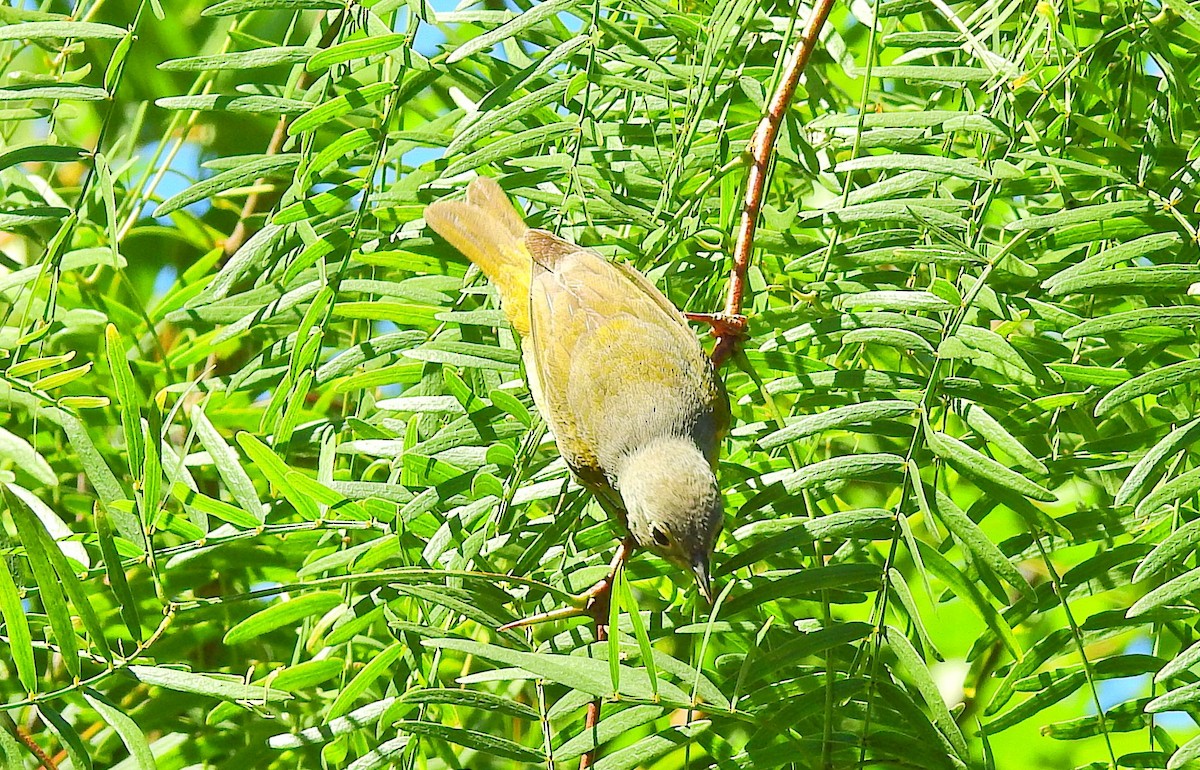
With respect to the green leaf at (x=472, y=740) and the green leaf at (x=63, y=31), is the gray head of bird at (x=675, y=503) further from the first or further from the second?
the green leaf at (x=63, y=31)

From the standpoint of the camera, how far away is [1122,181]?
133 centimetres

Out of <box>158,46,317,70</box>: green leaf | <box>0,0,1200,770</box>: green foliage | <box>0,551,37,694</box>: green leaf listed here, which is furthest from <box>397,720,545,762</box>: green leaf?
<box>158,46,317,70</box>: green leaf

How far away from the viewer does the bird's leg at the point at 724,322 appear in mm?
1526

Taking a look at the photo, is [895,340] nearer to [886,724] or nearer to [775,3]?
[886,724]

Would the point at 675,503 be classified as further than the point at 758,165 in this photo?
Yes

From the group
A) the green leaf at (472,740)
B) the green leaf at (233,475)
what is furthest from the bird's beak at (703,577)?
the green leaf at (233,475)

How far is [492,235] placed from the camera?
5.86ft

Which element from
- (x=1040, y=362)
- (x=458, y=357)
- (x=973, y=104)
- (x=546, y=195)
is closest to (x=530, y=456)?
(x=458, y=357)

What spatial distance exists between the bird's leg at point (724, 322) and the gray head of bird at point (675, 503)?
20 centimetres

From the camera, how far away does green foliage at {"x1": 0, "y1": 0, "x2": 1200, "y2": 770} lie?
48.8 inches

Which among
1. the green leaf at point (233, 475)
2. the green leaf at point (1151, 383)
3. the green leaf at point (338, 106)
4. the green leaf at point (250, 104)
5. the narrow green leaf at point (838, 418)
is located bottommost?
the green leaf at point (1151, 383)

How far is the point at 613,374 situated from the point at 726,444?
271mm

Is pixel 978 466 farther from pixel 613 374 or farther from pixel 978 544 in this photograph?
pixel 613 374

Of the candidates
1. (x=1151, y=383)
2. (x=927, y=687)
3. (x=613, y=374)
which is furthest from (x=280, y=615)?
(x=1151, y=383)
